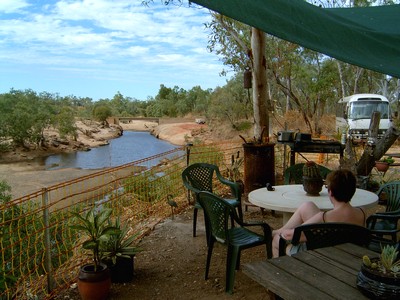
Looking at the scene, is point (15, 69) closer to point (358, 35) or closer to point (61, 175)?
point (61, 175)

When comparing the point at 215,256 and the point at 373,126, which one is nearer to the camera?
the point at 215,256

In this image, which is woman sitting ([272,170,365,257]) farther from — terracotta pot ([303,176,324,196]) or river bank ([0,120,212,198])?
river bank ([0,120,212,198])

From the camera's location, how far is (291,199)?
3.10 metres

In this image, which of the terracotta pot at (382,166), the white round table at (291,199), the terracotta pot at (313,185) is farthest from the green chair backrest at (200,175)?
the terracotta pot at (382,166)

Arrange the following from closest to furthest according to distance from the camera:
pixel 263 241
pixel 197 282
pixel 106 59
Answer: pixel 263 241 → pixel 197 282 → pixel 106 59

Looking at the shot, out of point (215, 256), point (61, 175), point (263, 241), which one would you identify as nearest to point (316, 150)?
point (215, 256)

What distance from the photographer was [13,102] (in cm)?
3347

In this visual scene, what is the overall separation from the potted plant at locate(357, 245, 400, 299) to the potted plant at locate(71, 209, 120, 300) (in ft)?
6.36

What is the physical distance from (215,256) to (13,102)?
3490cm

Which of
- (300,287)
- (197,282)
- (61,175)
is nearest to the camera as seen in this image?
(300,287)

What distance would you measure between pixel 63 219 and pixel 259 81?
4311 mm

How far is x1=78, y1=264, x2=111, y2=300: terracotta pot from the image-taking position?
106 inches

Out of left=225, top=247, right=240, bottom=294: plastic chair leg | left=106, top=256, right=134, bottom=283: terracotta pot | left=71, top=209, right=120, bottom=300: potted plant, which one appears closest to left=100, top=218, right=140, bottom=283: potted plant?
left=106, top=256, right=134, bottom=283: terracotta pot

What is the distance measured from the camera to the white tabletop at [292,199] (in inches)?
113
